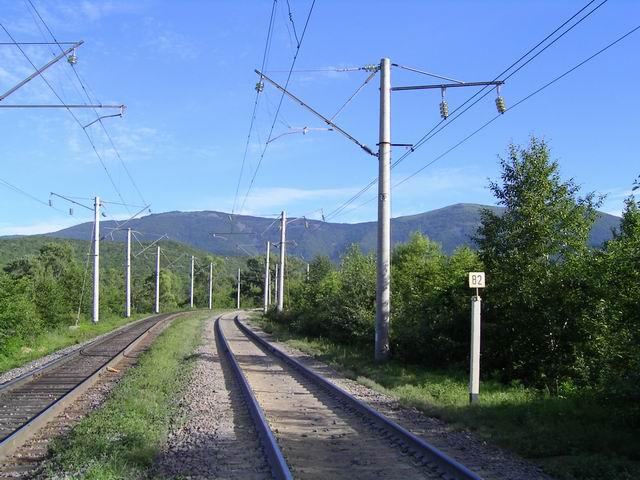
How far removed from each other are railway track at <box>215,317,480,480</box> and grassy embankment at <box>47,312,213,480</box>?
1.59 m

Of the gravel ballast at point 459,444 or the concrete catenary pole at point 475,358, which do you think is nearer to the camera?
the gravel ballast at point 459,444

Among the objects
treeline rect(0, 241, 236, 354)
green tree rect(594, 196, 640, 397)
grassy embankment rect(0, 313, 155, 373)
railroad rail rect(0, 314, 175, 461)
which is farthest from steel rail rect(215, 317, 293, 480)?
treeline rect(0, 241, 236, 354)

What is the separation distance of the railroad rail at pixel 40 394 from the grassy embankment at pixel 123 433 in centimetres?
70

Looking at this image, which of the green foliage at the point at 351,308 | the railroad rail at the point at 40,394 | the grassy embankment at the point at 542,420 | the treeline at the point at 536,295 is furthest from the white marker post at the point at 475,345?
the green foliage at the point at 351,308

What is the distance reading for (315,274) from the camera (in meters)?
47.1

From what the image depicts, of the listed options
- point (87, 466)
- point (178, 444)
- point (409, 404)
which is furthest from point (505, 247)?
point (87, 466)

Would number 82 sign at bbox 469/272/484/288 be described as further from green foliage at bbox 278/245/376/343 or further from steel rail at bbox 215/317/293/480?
green foliage at bbox 278/245/376/343

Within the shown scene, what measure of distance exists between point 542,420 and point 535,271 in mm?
6182

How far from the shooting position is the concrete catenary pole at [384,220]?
63.1 ft

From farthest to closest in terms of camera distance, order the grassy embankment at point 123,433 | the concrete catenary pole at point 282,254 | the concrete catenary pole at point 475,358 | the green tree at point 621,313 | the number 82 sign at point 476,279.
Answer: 1. the concrete catenary pole at point 282,254
2. the number 82 sign at point 476,279
3. the concrete catenary pole at point 475,358
4. the green tree at point 621,313
5. the grassy embankment at point 123,433

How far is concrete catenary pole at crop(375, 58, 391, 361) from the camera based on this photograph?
19.2 metres

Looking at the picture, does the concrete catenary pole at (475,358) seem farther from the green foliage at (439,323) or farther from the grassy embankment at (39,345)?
the grassy embankment at (39,345)

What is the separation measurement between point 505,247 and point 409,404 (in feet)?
20.7

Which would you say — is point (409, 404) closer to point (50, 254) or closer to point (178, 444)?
point (178, 444)
